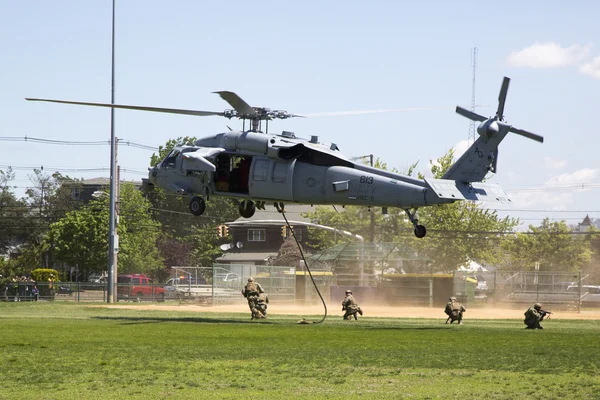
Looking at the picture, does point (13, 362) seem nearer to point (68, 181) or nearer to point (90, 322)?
point (90, 322)

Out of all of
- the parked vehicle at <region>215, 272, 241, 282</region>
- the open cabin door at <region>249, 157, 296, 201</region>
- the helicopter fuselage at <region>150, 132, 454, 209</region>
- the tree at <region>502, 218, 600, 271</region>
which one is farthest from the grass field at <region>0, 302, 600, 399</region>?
the tree at <region>502, 218, 600, 271</region>

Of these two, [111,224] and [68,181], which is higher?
[68,181]

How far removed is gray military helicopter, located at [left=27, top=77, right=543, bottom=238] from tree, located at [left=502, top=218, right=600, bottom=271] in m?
66.3

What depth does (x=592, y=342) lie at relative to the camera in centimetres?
2756

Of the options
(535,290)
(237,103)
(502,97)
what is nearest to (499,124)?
(502,97)

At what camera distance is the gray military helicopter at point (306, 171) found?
35406mm

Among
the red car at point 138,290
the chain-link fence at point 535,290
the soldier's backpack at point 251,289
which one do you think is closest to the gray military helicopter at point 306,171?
the soldier's backpack at point 251,289

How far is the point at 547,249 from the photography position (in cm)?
10469

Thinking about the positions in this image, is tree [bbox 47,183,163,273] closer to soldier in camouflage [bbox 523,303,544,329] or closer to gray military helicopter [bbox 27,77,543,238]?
gray military helicopter [bbox 27,77,543,238]

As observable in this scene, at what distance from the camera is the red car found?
68.1 metres

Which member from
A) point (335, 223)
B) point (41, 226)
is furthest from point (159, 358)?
point (41, 226)

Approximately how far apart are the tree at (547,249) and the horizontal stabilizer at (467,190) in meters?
65.9

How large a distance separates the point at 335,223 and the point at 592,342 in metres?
59.2

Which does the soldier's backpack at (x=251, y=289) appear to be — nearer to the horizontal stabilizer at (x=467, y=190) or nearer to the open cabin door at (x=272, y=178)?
the open cabin door at (x=272, y=178)
